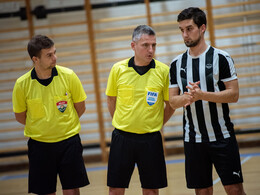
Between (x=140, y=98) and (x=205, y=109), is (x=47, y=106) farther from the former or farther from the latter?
(x=205, y=109)

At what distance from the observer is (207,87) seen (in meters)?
2.77

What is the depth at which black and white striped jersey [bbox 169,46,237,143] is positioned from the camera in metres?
2.76

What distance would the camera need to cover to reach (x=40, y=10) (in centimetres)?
649

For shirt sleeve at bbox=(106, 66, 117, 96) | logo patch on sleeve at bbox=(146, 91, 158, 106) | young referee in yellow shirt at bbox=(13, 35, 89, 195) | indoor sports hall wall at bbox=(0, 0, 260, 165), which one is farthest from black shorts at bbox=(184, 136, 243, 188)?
indoor sports hall wall at bbox=(0, 0, 260, 165)

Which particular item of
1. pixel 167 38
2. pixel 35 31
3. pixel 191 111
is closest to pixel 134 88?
pixel 191 111

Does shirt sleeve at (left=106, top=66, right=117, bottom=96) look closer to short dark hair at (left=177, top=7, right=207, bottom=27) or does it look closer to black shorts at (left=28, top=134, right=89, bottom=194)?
black shorts at (left=28, top=134, right=89, bottom=194)

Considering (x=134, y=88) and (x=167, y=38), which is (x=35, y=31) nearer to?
(x=167, y=38)

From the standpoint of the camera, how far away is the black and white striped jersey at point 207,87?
2.76 m

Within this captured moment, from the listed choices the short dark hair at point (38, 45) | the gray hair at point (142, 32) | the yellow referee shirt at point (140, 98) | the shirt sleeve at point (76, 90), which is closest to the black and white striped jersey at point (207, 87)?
the yellow referee shirt at point (140, 98)

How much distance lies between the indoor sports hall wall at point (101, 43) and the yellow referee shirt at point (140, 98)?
3.30 meters

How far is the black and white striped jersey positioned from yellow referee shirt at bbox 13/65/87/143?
925 millimetres

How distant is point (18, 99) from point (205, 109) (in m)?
1.48

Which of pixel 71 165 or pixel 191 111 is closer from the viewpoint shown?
pixel 191 111

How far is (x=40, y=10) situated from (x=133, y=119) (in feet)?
13.5
